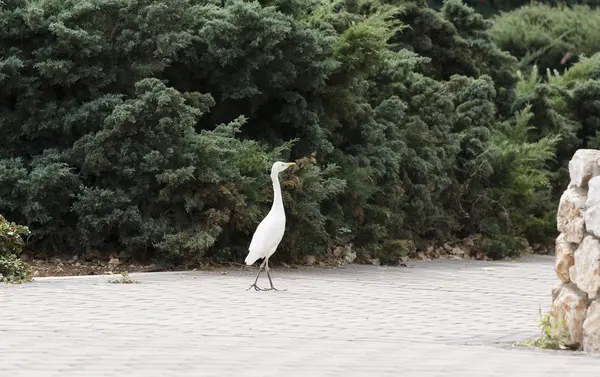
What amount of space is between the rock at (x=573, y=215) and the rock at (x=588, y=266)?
0.12 m

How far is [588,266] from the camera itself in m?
8.61

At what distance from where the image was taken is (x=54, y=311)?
10336 mm

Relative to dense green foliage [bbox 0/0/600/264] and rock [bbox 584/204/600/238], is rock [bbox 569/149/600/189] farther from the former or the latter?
dense green foliage [bbox 0/0/600/264]

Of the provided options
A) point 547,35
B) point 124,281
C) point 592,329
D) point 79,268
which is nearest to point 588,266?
point 592,329

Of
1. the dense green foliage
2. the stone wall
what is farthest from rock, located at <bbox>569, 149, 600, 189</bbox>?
the dense green foliage

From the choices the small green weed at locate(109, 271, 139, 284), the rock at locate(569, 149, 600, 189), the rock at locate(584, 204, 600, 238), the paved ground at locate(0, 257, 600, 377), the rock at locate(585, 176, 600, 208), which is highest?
the rock at locate(569, 149, 600, 189)

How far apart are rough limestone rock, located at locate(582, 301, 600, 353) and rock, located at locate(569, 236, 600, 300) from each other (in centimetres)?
9

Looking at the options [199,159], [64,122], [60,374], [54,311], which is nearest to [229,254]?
[199,159]

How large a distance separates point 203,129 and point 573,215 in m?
7.58

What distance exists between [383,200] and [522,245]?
3.41 metres

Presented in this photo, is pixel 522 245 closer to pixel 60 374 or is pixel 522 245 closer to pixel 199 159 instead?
pixel 199 159

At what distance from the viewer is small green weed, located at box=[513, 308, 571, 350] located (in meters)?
8.86

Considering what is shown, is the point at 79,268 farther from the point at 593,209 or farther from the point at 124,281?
the point at 593,209


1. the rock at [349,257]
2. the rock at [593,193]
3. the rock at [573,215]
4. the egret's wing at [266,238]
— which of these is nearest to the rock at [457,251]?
the rock at [349,257]
